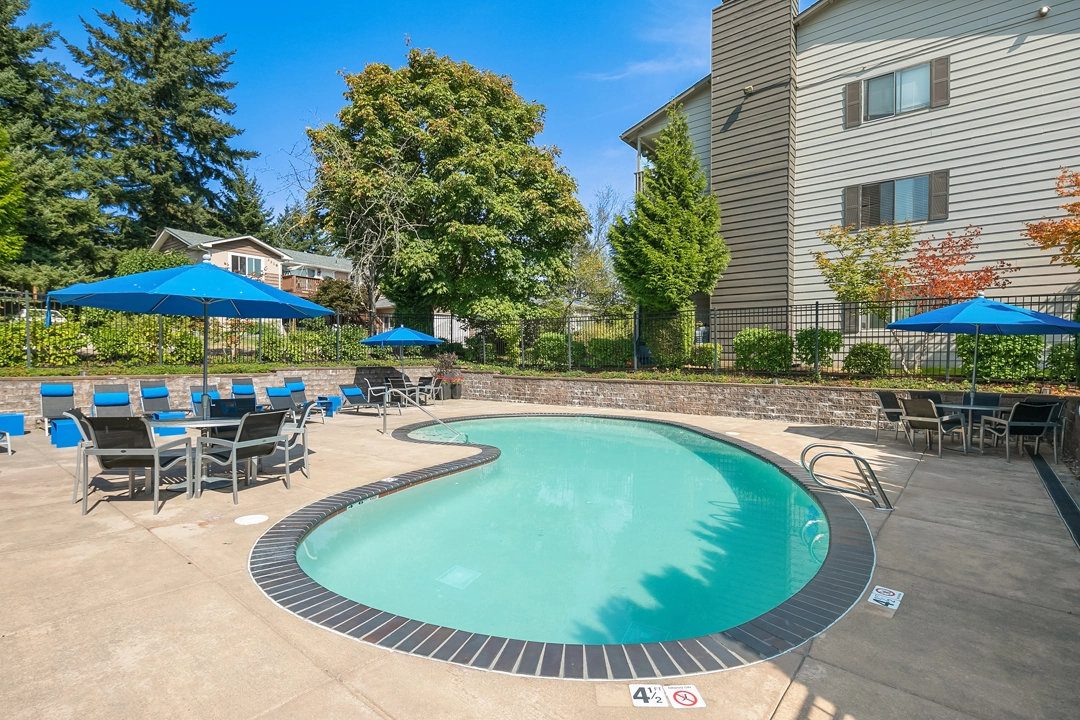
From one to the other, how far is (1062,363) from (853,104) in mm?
8434

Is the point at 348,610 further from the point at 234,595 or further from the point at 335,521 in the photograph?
the point at 335,521

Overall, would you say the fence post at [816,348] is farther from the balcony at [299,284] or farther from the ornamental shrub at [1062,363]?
the balcony at [299,284]

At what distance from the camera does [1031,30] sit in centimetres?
1182

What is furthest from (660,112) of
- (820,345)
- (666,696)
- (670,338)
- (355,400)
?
(666,696)

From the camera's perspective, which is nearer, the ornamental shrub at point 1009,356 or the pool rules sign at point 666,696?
the pool rules sign at point 666,696

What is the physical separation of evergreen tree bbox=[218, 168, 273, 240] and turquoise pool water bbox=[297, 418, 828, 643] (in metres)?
37.5

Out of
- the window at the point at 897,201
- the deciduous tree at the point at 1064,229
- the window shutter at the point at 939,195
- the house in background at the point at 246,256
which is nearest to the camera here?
the deciduous tree at the point at 1064,229

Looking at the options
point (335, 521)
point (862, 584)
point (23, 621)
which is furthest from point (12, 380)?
point (862, 584)

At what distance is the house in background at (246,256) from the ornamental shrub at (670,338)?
1779 centimetres

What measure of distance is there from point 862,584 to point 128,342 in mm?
15492

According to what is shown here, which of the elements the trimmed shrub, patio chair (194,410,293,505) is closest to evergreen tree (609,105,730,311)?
the trimmed shrub

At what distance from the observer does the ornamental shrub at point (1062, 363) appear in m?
9.55

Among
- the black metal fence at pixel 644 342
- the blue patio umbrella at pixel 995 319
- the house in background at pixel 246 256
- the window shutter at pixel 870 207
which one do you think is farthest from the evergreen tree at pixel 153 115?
the blue patio umbrella at pixel 995 319

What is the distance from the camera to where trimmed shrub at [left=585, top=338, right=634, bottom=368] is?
15539mm
